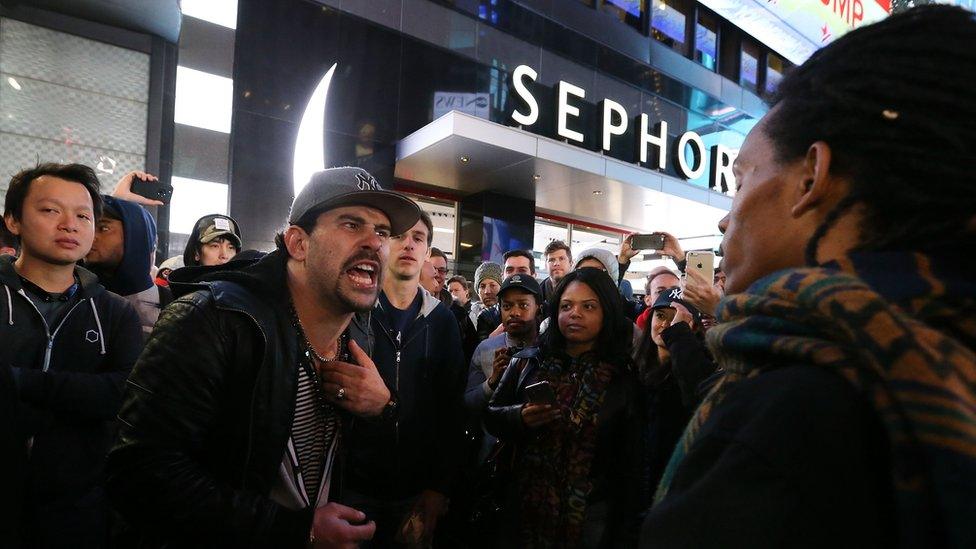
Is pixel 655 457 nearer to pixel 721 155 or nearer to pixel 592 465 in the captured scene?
pixel 592 465

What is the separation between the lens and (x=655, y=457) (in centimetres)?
329

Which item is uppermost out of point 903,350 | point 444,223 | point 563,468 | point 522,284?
point 444,223

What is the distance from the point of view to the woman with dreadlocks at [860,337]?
2.08ft

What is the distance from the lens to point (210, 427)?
1.73 m

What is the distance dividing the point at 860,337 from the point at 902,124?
35cm

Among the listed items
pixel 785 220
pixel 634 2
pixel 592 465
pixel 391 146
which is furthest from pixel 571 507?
pixel 634 2

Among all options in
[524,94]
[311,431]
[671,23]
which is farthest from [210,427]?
[671,23]

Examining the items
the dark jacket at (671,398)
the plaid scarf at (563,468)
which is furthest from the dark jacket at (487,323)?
the plaid scarf at (563,468)

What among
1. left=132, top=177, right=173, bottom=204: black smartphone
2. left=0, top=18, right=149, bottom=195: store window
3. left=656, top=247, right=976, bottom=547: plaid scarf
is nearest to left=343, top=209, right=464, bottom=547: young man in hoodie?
left=132, top=177, right=173, bottom=204: black smartphone

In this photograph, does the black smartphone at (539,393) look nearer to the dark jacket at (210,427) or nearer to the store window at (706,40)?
the dark jacket at (210,427)

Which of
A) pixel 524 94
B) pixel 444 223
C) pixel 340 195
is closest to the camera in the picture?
pixel 340 195

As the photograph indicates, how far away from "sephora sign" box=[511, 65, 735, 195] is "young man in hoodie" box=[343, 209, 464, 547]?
7542 millimetres

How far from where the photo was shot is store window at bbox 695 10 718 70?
1609 cm

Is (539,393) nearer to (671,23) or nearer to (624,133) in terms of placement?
(624,133)
